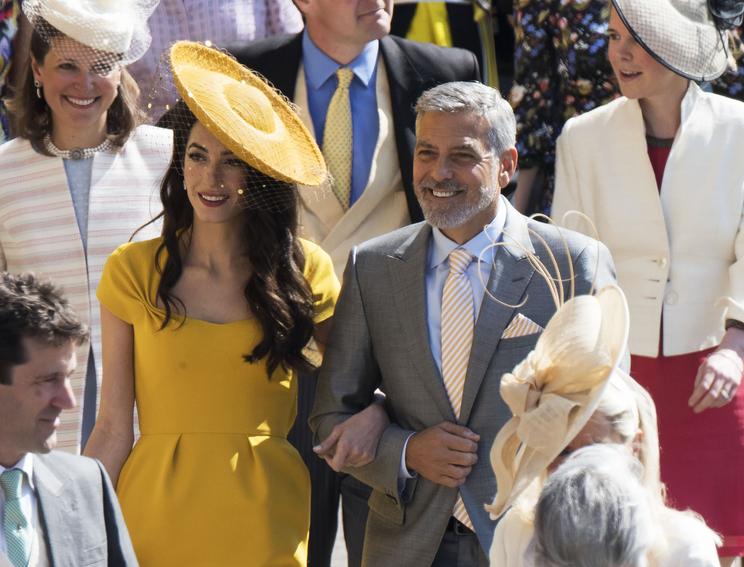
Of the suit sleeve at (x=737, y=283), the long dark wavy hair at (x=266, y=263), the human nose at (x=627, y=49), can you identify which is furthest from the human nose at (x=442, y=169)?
the suit sleeve at (x=737, y=283)

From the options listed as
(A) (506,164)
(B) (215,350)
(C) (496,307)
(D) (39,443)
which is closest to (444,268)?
(C) (496,307)

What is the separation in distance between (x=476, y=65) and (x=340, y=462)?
6.29ft

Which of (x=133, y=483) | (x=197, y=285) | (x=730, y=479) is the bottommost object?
(x=730, y=479)

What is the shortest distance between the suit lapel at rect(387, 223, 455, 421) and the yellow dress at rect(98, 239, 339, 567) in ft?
1.38

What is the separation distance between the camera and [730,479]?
5367 mm

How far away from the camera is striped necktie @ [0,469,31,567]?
389 centimetres

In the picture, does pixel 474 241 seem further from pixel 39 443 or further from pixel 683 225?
pixel 39 443

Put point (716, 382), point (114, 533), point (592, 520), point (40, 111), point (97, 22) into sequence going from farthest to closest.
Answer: point (40, 111), point (97, 22), point (716, 382), point (114, 533), point (592, 520)

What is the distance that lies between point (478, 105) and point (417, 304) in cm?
57

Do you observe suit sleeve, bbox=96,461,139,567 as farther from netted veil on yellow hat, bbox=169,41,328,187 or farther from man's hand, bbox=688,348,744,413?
man's hand, bbox=688,348,744,413

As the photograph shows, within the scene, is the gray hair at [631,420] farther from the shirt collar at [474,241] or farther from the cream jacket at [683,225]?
the cream jacket at [683,225]

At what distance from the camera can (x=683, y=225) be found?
5410 millimetres

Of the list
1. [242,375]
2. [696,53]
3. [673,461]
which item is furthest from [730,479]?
[242,375]

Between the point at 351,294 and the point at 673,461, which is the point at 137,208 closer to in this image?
the point at 351,294
